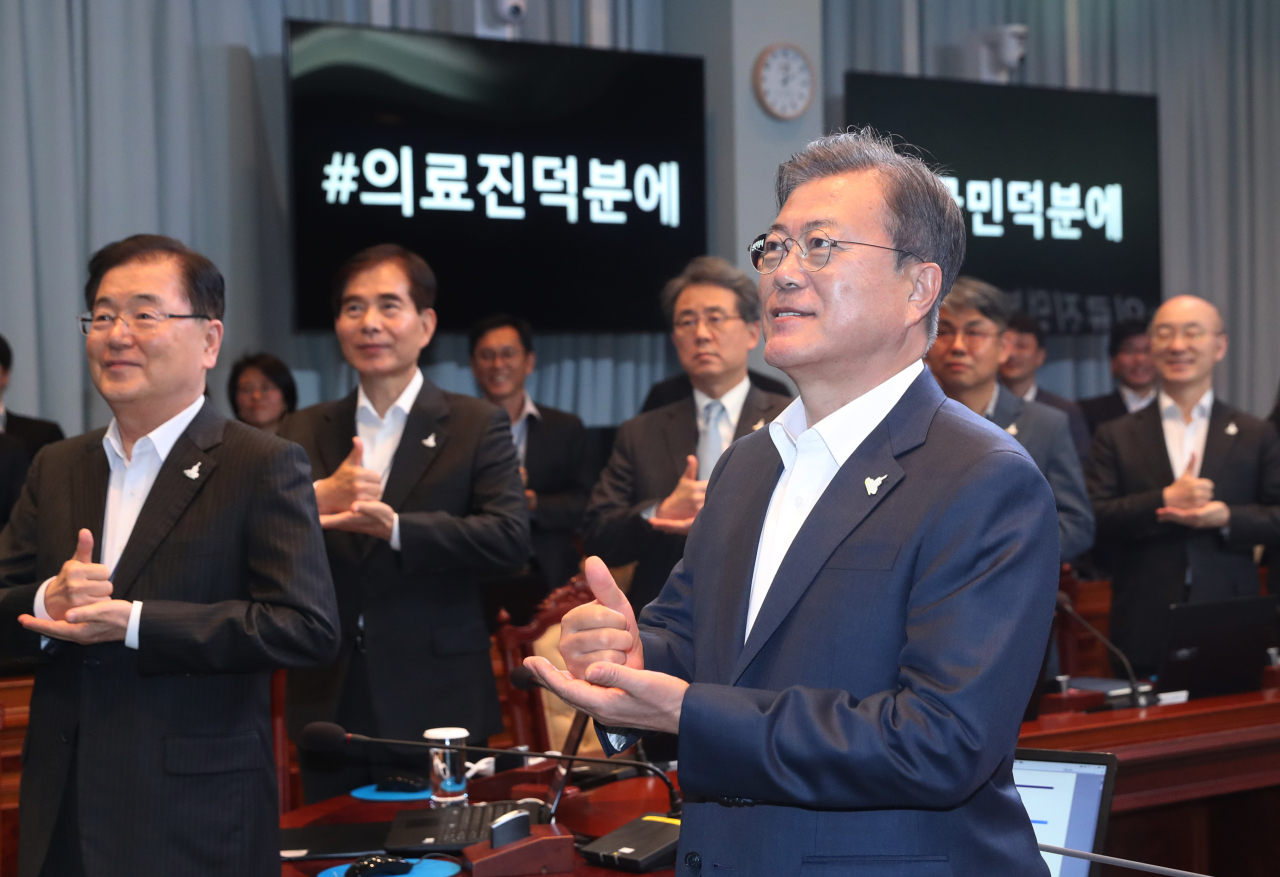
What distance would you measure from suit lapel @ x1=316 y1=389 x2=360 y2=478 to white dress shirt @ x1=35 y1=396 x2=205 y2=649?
780mm

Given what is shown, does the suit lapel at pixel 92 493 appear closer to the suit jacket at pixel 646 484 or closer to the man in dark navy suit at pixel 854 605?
the man in dark navy suit at pixel 854 605

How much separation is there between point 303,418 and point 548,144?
271cm

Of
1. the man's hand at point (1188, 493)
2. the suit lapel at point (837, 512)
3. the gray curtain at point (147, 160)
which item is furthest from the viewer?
the gray curtain at point (147, 160)

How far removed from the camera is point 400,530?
262cm

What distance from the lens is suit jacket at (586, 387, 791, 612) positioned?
10.4 feet

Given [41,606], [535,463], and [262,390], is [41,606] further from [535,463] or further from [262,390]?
[262,390]

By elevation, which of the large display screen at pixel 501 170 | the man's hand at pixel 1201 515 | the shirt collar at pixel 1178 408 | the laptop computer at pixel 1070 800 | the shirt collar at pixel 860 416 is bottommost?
the laptop computer at pixel 1070 800

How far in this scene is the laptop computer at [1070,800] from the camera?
1858mm

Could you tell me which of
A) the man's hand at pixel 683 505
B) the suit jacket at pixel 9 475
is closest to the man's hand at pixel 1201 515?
the man's hand at pixel 683 505

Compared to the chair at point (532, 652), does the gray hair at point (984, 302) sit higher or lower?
higher

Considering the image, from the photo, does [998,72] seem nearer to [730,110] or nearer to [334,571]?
[730,110]

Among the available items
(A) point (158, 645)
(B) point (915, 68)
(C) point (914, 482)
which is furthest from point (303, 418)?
(B) point (915, 68)

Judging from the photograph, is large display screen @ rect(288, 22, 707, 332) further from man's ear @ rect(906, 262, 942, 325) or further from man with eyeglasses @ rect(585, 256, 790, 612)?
man's ear @ rect(906, 262, 942, 325)

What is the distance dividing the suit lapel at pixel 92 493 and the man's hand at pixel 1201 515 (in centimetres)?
284
